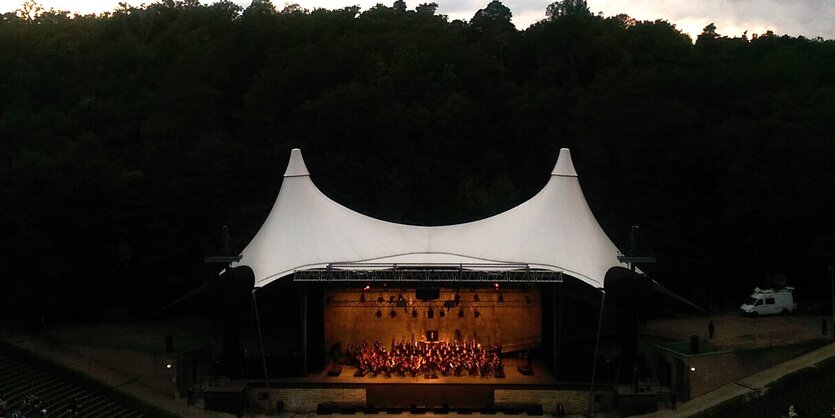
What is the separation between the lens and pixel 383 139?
3762cm

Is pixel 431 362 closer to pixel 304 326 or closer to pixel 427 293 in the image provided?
pixel 427 293

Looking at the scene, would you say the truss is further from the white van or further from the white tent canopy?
the white van

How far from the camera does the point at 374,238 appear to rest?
82.1 feet

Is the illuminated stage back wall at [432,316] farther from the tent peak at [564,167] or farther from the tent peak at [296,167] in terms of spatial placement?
the tent peak at [564,167]

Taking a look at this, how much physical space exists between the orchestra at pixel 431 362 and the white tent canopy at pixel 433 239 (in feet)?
9.14

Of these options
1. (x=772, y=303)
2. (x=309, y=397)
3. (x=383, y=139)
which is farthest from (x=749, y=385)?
(x=383, y=139)

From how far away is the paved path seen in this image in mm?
21781

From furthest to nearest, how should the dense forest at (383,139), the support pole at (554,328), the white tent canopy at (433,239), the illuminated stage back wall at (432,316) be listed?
the dense forest at (383,139)
the illuminated stage back wall at (432,316)
the support pole at (554,328)
the white tent canopy at (433,239)

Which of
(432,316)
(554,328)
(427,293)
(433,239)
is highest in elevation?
(433,239)

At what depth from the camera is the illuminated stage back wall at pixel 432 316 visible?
27234mm

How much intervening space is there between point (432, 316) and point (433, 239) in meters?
2.53

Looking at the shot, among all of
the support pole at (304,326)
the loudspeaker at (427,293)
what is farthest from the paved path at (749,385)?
the support pole at (304,326)

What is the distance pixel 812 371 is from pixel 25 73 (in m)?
32.5

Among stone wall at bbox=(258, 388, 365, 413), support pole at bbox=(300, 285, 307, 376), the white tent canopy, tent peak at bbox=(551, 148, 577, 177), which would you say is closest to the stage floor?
stone wall at bbox=(258, 388, 365, 413)
